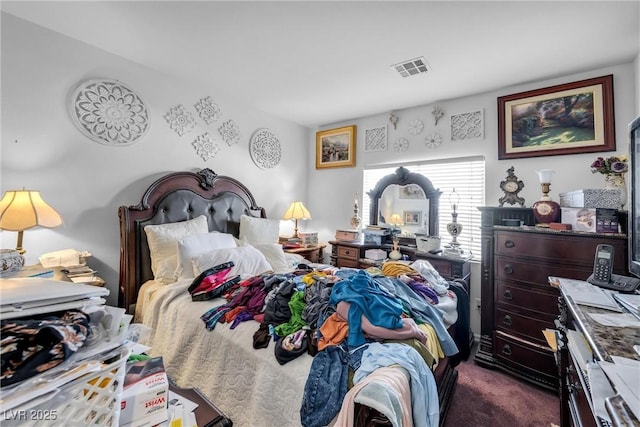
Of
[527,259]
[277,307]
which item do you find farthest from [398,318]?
[527,259]

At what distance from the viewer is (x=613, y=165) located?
179cm

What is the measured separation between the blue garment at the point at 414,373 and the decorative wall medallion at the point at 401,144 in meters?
2.52

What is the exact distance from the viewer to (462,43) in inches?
72.8

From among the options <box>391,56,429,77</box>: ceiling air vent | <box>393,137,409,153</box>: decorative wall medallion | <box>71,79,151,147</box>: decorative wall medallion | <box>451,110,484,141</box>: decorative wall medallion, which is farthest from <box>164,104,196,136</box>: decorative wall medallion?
<box>451,110,484,141</box>: decorative wall medallion

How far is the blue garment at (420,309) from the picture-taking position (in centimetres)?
142

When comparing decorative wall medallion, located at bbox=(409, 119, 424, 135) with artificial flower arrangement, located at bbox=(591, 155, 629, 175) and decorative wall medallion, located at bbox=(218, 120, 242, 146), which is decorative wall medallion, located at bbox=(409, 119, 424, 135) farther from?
decorative wall medallion, located at bbox=(218, 120, 242, 146)

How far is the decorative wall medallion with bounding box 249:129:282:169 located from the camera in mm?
3264

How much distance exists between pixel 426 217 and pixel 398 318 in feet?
6.45

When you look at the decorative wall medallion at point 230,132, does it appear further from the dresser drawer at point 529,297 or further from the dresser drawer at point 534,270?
the dresser drawer at point 529,297

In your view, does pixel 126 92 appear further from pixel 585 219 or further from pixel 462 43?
pixel 585 219

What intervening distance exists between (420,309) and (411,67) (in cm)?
198

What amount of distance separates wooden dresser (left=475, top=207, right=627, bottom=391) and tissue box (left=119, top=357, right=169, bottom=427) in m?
2.37

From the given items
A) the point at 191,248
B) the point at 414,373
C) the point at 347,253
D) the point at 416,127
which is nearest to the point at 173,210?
the point at 191,248

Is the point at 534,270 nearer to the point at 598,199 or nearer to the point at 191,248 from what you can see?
the point at 598,199
